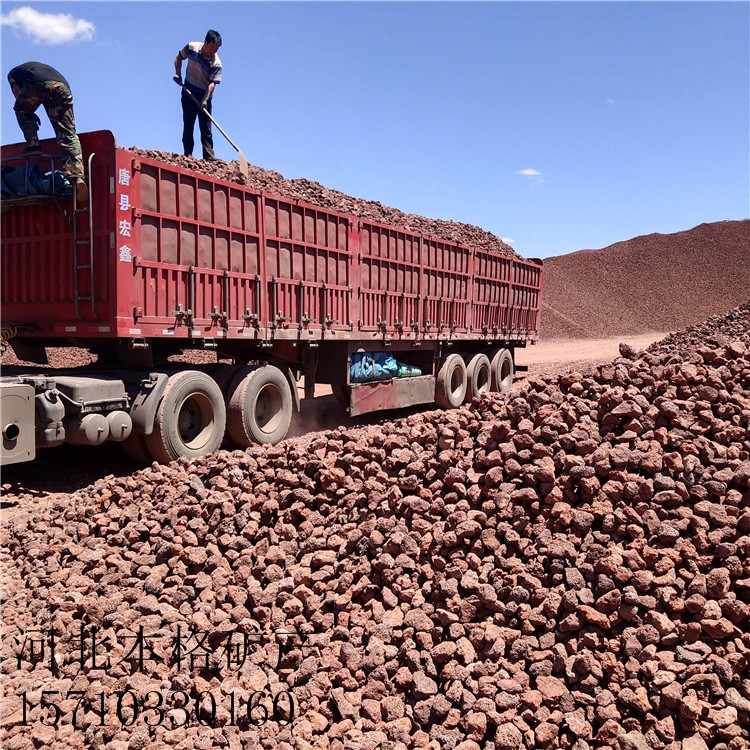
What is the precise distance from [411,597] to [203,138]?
8.84 meters

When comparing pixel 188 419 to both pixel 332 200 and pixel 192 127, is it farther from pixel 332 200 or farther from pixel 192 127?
pixel 332 200

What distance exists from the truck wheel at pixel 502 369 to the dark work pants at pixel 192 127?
6869mm

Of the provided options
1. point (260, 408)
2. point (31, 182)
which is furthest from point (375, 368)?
point (31, 182)

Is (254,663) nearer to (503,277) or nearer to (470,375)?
(470,375)

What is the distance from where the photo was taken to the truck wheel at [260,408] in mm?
7922

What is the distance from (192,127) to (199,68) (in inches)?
38.4

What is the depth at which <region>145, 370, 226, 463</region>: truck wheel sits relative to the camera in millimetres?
6996

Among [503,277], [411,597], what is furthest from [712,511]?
[503,277]

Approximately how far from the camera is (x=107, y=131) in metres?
6.57

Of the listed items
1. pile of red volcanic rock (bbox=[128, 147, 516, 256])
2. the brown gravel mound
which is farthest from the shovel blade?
the brown gravel mound

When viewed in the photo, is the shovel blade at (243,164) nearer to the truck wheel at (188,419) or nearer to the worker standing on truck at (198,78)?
the worker standing on truck at (198,78)

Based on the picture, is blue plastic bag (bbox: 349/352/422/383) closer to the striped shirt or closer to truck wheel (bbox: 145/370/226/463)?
truck wheel (bbox: 145/370/226/463)

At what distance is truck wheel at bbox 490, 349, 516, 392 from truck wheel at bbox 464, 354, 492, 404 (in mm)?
219

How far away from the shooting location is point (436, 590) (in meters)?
3.99
